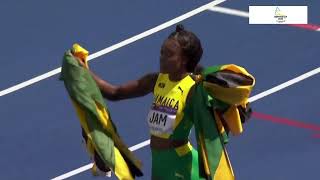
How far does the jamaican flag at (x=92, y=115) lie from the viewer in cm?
586

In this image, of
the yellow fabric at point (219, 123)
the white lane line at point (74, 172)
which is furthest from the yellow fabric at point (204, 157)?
the white lane line at point (74, 172)

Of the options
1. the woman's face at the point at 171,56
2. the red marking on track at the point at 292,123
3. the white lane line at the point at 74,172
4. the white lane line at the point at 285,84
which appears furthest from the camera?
the white lane line at the point at 285,84

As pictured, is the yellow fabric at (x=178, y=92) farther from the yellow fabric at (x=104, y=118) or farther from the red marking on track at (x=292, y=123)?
the red marking on track at (x=292, y=123)

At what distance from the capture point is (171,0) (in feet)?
30.1

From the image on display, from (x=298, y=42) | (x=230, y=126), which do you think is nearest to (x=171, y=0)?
(x=298, y=42)

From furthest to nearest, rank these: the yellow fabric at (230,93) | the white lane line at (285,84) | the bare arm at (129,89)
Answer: the white lane line at (285,84), the bare arm at (129,89), the yellow fabric at (230,93)

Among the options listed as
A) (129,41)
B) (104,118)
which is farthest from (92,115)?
(129,41)

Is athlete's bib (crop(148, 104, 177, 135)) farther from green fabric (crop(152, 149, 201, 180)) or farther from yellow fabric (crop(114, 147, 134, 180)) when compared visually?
yellow fabric (crop(114, 147, 134, 180))

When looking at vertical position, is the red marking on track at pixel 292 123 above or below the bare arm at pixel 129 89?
below

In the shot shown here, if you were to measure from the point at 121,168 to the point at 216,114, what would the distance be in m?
0.70

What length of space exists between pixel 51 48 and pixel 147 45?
2.82ft

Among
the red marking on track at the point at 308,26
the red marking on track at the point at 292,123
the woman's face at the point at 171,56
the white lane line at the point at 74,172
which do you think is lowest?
the red marking on track at the point at 292,123

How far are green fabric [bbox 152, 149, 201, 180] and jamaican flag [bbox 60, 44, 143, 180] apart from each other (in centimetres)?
22

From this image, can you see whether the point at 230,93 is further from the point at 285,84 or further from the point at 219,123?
the point at 285,84
